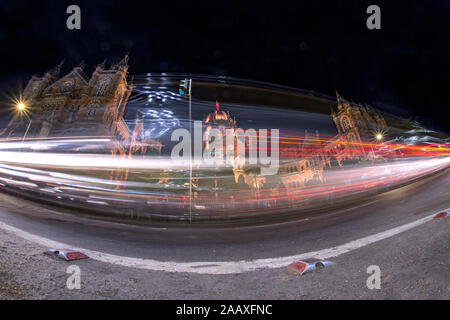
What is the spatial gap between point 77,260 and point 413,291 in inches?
203

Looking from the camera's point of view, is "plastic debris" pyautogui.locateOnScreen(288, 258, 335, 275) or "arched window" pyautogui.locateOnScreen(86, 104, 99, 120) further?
"arched window" pyautogui.locateOnScreen(86, 104, 99, 120)

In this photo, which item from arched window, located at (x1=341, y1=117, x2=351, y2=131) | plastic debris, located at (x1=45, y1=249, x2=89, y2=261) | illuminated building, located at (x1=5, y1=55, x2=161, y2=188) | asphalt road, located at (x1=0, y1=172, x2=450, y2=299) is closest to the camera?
asphalt road, located at (x1=0, y1=172, x2=450, y2=299)

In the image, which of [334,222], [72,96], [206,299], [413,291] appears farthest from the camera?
[72,96]

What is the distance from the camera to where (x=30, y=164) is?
53.4ft

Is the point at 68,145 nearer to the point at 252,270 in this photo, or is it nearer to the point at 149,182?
the point at 149,182

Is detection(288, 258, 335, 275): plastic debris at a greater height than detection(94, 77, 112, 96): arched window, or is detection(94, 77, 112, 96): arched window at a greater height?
detection(94, 77, 112, 96): arched window

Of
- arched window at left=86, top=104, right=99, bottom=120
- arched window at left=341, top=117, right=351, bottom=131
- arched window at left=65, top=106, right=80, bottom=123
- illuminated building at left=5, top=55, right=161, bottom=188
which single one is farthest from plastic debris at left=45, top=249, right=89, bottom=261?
arched window at left=65, top=106, right=80, bottom=123

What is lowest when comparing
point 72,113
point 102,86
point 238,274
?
point 238,274

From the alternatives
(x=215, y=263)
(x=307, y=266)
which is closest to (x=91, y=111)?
(x=215, y=263)

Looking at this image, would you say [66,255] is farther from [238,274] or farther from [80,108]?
[80,108]

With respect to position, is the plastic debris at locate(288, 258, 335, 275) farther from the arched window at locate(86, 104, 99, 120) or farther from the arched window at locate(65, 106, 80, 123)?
the arched window at locate(65, 106, 80, 123)

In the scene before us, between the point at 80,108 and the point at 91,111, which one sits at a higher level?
the point at 80,108

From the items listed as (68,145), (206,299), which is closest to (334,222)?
(206,299)

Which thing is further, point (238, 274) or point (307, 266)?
point (238, 274)
